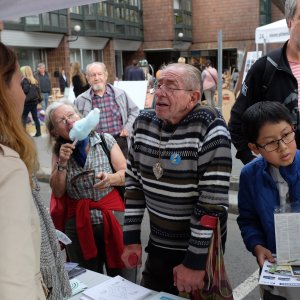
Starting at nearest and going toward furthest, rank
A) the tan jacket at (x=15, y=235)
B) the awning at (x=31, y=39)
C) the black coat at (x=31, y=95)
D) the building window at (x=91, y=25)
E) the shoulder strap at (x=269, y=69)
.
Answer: the tan jacket at (x=15, y=235), the shoulder strap at (x=269, y=69), the black coat at (x=31, y=95), the awning at (x=31, y=39), the building window at (x=91, y=25)

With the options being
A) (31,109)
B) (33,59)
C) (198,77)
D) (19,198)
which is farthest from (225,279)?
(33,59)

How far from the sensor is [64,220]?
273cm

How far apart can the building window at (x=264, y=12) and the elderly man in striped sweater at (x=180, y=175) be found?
2957 centimetres

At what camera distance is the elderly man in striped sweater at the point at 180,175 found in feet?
6.13

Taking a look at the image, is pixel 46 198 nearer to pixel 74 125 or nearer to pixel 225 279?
pixel 74 125

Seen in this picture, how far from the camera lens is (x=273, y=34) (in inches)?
366

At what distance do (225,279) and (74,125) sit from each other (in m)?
1.32

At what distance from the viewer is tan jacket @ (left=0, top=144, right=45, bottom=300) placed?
3.45 ft

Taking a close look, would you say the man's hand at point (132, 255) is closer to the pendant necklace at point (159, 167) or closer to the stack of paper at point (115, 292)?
the stack of paper at point (115, 292)

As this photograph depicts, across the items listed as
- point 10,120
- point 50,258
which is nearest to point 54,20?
point 50,258

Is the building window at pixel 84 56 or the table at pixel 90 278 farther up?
the building window at pixel 84 56

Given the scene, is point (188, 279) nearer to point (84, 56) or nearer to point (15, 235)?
point (15, 235)

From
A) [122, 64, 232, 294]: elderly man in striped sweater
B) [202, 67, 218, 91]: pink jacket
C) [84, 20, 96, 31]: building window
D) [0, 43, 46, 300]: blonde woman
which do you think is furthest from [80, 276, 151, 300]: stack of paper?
[84, 20, 96, 31]: building window

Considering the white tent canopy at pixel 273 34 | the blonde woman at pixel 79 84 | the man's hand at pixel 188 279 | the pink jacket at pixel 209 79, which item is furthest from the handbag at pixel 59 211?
the pink jacket at pixel 209 79
